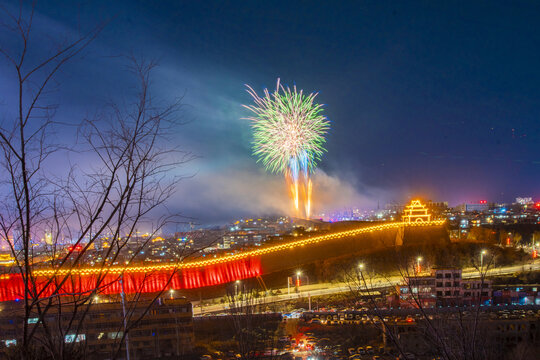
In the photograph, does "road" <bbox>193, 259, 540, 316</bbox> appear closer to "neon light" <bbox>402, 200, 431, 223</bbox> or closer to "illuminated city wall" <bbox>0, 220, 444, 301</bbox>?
"illuminated city wall" <bbox>0, 220, 444, 301</bbox>

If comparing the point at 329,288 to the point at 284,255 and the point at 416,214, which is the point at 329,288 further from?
the point at 416,214

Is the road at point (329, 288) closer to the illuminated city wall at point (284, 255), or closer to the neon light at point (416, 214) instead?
the illuminated city wall at point (284, 255)

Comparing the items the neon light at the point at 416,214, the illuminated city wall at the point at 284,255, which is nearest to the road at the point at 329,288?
the illuminated city wall at the point at 284,255

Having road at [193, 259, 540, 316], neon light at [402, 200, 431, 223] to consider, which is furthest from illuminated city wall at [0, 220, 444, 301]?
road at [193, 259, 540, 316]

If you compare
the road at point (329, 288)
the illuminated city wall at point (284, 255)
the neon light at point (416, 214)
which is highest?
the neon light at point (416, 214)

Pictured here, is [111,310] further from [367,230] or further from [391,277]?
[367,230]

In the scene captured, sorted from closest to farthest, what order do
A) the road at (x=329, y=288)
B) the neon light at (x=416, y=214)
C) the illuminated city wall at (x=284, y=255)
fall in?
the road at (x=329, y=288), the illuminated city wall at (x=284, y=255), the neon light at (x=416, y=214)

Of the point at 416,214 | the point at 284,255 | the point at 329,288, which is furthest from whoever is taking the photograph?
the point at 416,214

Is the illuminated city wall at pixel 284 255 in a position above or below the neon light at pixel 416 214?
below

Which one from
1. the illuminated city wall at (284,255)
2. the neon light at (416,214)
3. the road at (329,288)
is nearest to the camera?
the road at (329,288)

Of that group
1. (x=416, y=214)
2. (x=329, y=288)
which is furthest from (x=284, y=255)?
(x=416, y=214)

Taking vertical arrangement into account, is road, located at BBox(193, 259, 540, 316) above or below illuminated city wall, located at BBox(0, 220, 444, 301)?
below
